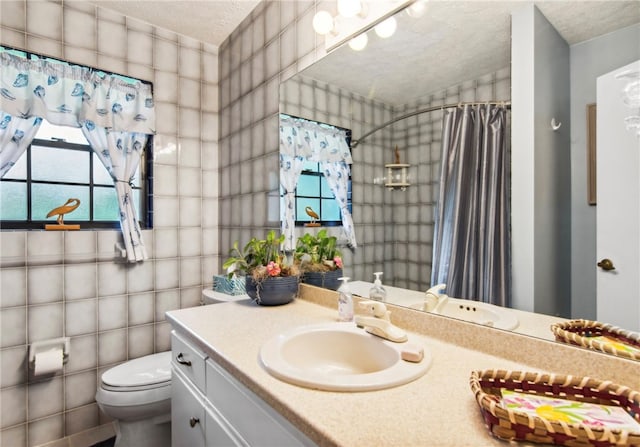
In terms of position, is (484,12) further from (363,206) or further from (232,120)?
(232,120)

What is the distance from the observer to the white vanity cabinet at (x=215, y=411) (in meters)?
0.76

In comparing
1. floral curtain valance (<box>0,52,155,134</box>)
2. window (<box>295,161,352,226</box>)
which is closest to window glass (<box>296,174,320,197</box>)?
window (<box>295,161,352,226</box>)

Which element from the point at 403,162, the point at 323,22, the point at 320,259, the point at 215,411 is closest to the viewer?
the point at 215,411

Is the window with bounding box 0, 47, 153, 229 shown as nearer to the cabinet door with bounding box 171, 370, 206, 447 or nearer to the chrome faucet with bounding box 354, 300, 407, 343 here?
the cabinet door with bounding box 171, 370, 206, 447

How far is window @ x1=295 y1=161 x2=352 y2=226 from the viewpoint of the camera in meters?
1.55

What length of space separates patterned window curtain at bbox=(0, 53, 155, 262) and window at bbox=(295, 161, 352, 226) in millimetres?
1103

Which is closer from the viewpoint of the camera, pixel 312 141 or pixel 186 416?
pixel 186 416

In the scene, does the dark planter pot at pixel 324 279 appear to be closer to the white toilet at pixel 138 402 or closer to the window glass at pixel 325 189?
the window glass at pixel 325 189

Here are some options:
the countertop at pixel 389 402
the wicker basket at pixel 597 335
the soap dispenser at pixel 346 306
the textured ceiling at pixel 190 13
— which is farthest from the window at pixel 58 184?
the wicker basket at pixel 597 335

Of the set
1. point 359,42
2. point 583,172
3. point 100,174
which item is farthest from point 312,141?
point 100,174

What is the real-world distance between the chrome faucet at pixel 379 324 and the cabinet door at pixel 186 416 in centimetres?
58

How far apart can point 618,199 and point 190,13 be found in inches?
93.5

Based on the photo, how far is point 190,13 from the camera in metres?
2.15

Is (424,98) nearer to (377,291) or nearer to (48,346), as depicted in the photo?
(377,291)
